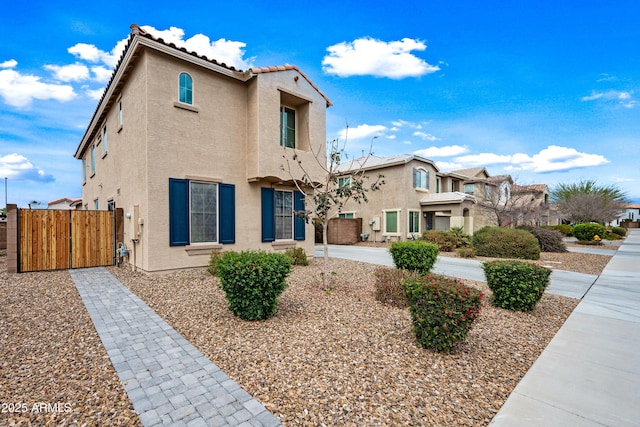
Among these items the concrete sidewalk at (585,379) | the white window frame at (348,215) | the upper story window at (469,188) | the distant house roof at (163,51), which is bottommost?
the concrete sidewalk at (585,379)

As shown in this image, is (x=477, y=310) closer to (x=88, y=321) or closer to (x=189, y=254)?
(x=88, y=321)

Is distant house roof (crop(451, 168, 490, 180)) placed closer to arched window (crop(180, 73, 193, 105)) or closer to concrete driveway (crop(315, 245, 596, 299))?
concrete driveway (crop(315, 245, 596, 299))

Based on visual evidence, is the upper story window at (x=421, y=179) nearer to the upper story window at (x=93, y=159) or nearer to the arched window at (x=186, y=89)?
the arched window at (x=186, y=89)

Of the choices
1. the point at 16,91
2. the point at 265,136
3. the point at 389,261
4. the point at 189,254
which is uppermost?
the point at 16,91

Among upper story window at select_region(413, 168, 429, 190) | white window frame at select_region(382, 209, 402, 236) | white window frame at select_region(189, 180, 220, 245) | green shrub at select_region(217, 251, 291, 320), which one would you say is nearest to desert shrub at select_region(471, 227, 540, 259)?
white window frame at select_region(382, 209, 402, 236)

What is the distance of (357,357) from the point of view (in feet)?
11.8

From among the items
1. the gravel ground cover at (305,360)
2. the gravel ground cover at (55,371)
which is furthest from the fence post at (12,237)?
the gravel ground cover at (55,371)

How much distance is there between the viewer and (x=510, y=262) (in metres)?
5.78

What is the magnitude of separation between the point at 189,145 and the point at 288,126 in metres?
3.73

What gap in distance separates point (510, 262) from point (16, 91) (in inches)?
735

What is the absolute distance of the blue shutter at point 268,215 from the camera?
10406mm

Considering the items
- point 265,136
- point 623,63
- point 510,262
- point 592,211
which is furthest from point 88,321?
point 592,211

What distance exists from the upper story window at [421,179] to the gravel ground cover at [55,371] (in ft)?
65.2

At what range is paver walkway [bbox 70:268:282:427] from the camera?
252 cm
